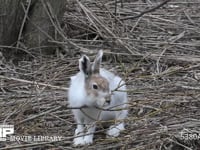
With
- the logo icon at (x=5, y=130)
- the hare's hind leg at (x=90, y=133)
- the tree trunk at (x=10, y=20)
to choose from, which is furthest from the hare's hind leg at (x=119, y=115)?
the tree trunk at (x=10, y=20)

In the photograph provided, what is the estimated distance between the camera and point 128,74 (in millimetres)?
5273

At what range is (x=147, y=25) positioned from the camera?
6.75m

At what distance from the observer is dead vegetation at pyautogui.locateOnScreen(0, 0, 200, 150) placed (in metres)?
4.09

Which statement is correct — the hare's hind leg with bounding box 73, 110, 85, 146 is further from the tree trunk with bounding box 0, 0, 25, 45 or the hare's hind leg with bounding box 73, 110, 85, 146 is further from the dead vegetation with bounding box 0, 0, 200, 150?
the tree trunk with bounding box 0, 0, 25, 45

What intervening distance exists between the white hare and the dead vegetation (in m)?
0.08

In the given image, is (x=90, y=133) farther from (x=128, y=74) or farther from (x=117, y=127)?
(x=128, y=74)

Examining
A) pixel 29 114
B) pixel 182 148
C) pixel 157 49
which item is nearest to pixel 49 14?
pixel 157 49

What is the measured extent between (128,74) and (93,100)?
1390 millimetres

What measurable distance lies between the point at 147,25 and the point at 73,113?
9.15 ft

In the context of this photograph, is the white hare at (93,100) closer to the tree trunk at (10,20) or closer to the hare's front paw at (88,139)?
the hare's front paw at (88,139)

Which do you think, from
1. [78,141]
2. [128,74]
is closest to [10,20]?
[128,74]

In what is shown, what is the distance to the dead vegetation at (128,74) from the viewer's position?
4.09 metres

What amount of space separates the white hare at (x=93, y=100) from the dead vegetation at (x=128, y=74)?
82 millimetres

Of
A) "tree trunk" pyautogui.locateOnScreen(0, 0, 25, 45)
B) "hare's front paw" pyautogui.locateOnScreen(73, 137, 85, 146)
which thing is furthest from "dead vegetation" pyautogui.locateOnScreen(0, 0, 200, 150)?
"tree trunk" pyautogui.locateOnScreen(0, 0, 25, 45)
